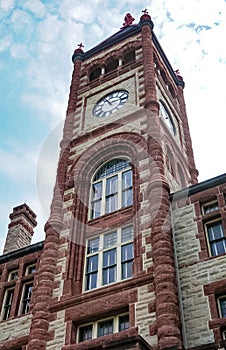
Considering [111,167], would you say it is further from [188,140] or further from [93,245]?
[188,140]

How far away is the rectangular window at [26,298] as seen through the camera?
2002cm

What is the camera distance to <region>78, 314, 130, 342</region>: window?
52.4 ft

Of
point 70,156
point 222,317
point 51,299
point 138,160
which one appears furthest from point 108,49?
point 222,317

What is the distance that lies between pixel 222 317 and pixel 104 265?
17.8ft

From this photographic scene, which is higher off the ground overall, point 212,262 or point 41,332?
point 212,262

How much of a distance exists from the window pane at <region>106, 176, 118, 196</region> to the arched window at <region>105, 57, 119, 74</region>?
11643 millimetres

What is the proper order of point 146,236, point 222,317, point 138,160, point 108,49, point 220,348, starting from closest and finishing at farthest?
point 220,348, point 222,317, point 146,236, point 138,160, point 108,49

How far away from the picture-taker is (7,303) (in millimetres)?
20969

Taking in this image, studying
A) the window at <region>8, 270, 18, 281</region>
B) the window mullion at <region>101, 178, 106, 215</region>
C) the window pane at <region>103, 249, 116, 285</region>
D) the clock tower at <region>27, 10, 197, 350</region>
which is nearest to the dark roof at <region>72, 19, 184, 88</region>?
the clock tower at <region>27, 10, 197, 350</region>

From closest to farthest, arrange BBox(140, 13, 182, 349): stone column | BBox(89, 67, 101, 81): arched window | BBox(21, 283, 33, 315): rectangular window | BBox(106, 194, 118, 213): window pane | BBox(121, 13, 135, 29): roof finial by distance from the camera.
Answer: BBox(140, 13, 182, 349): stone column, BBox(21, 283, 33, 315): rectangular window, BBox(106, 194, 118, 213): window pane, BBox(89, 67, 101, 81): arched window, BBox(121, 13, 135, 29): roof finial

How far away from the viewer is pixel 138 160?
21750 mm

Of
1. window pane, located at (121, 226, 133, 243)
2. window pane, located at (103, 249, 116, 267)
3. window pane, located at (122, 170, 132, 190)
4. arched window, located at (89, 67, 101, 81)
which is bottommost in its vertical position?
window pane, located at (103, 249, 116, 267)

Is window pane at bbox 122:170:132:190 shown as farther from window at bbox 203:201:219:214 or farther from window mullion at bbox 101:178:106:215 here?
window at bbox 203:201:219:214

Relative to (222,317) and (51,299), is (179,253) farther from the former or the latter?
(51,299)
